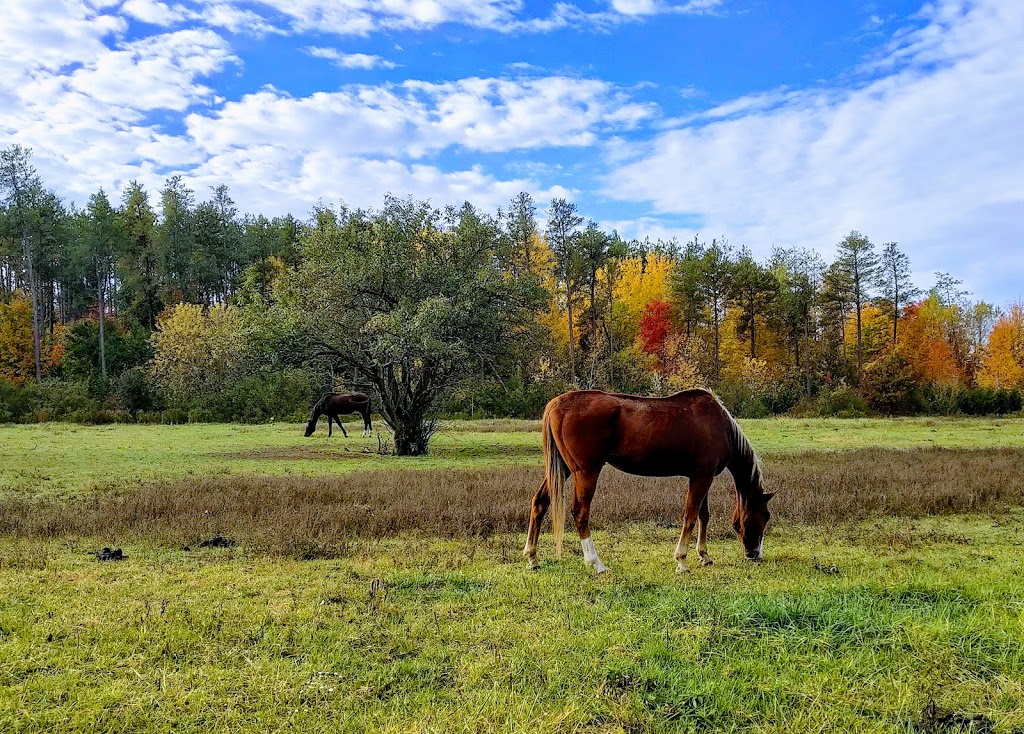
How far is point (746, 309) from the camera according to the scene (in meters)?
53.7

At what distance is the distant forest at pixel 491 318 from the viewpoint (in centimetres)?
2127

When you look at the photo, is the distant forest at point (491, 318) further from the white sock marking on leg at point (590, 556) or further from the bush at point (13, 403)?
the white sock marking on leg at point (590, 556)

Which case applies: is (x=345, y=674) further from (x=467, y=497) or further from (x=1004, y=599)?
(x=467, y=497)

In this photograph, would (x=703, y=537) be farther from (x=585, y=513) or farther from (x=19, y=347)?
(x=19, y=347)

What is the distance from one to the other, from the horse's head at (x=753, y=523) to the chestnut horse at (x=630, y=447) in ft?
0.18

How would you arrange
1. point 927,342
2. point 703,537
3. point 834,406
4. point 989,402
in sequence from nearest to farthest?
1. point 703,537
2. point 989,402
3. point 834,406
4. point 927,342

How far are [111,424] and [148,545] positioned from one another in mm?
30804

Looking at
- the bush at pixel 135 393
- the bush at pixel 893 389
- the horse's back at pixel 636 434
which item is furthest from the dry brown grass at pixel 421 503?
the bush at pixel 893 389

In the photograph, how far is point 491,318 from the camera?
20531 millimetres

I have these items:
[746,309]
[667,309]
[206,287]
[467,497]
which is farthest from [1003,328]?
[206,287]

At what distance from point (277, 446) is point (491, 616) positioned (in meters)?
19.5

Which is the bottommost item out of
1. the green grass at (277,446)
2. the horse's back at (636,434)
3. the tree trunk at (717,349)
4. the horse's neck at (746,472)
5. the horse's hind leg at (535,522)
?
the green grass at (277,446)

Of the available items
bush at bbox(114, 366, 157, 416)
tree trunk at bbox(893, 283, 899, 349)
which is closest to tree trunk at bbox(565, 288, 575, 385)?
tree trunk at bbox(893, 283, 899, 349)

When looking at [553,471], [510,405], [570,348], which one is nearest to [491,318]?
[553,471]
